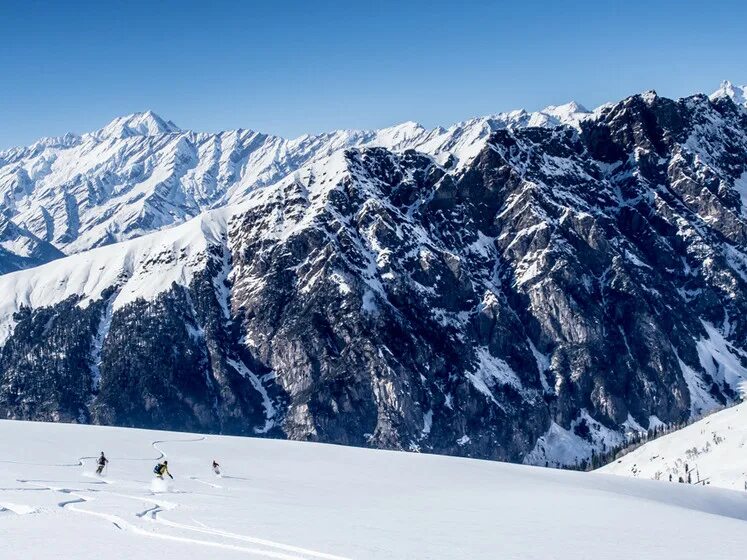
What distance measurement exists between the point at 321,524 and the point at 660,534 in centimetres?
2284

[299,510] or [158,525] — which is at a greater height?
[299,510]

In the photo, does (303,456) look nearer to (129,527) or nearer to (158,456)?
(158,456)

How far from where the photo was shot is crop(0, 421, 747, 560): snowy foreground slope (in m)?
36.1

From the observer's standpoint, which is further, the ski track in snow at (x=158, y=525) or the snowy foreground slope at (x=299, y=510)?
the snowy foreground slope at (x=299, y=510)

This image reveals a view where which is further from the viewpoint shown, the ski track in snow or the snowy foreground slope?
the snowy foreground slope

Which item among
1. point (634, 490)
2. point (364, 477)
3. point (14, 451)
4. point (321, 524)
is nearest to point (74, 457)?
point (14, 451)

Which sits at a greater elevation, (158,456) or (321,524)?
(158,456)

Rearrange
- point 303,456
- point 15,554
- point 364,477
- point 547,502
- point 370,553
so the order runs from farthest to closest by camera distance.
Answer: point 303,456 → point 364,477 → point 547,502 → point 370,553 → point 15,554

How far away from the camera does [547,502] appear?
70250 millimetres

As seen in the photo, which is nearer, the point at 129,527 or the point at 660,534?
the point at 129,527

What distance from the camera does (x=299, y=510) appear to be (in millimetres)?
51219

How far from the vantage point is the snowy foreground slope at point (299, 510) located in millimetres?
36094

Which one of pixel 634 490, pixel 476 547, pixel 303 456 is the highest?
pixel 303 456

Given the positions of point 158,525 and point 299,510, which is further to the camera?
point 299,510
